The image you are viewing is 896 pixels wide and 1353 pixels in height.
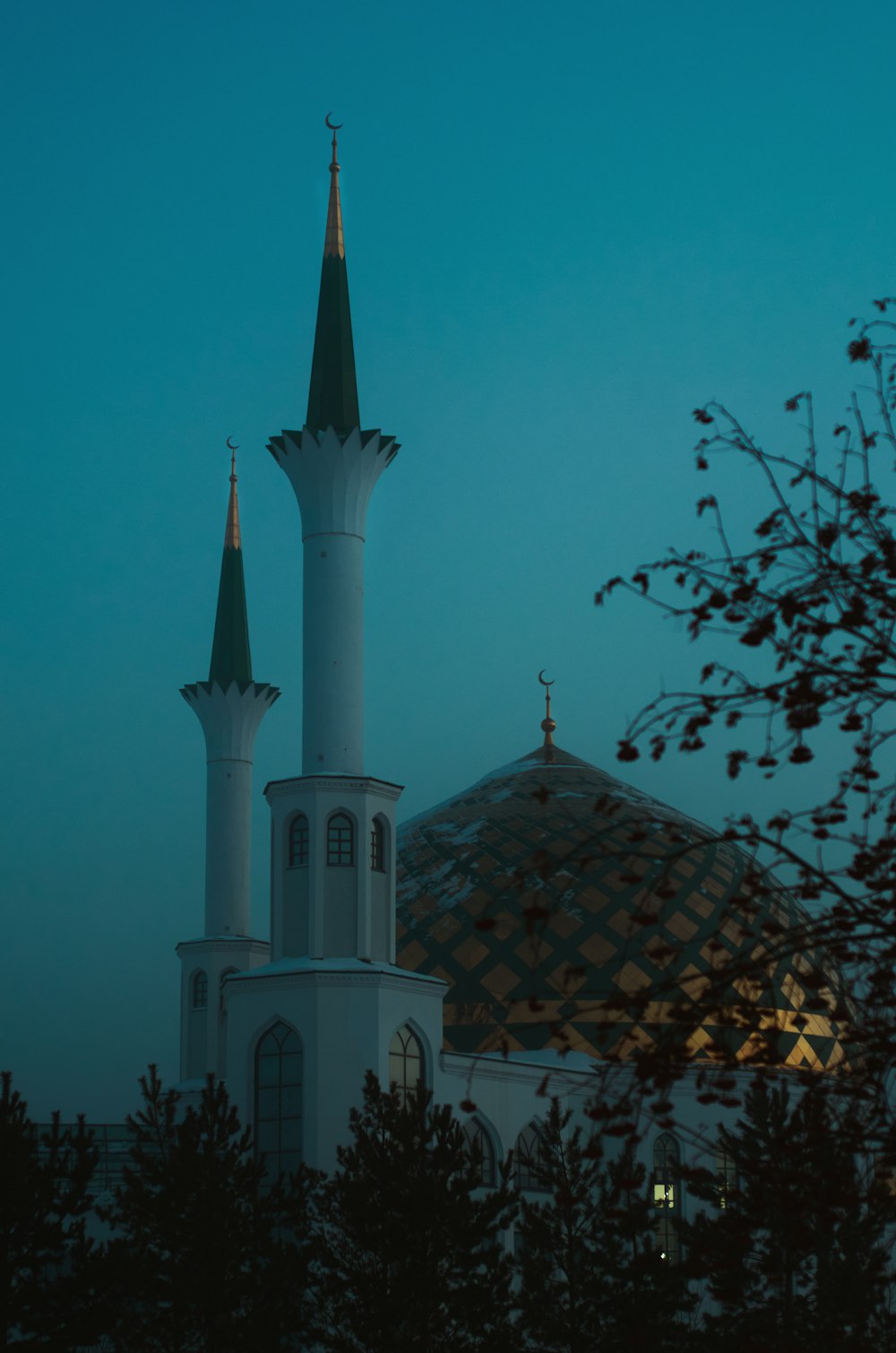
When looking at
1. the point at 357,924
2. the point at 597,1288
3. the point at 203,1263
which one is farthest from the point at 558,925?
the point at 203,1263

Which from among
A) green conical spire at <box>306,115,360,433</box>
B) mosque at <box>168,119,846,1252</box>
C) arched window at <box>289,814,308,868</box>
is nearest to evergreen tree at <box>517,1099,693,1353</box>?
mosque at <box>168,119,846,1252</box>

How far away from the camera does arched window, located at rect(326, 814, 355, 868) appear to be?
22406 mm

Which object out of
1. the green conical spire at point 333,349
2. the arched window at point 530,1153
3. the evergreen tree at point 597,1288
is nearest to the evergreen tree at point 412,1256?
the evergreen tree at point 597,1288

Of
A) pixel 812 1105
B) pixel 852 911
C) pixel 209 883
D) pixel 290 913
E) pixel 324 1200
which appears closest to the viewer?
pixel 852 911

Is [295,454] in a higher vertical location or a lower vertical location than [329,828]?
higher

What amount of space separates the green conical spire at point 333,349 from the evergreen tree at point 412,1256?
9121mm

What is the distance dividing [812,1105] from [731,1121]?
24.0m

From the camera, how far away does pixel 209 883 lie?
2828cm

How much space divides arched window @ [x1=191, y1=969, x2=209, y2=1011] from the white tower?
5.42 m

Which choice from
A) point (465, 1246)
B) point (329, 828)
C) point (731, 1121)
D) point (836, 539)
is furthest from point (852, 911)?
point (731, 1121)

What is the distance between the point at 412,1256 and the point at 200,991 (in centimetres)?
1069

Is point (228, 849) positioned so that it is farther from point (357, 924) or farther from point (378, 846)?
point (357, 924)

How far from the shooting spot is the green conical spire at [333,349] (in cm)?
2383

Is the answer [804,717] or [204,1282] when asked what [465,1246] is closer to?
[204,1282]
